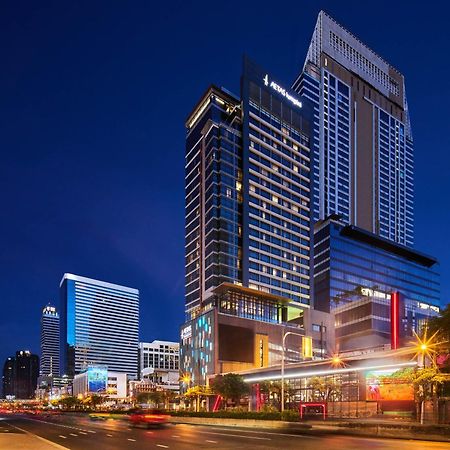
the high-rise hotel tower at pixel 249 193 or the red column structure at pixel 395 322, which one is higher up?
the high-rise hotel tower at pixel 249 193

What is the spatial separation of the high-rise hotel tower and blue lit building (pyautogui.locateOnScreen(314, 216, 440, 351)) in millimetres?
16417

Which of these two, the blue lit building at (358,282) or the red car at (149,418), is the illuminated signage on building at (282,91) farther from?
the red car at (149,418)

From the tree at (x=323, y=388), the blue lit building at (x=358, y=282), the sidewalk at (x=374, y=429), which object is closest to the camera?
the sidewalk at (x=374, y=429)

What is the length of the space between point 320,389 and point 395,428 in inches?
1732

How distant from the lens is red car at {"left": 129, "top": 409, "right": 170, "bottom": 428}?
47.9m

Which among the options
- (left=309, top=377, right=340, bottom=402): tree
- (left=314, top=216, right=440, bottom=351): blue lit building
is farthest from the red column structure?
(left=314, top=216, right=440, bottom=351): blue lit building

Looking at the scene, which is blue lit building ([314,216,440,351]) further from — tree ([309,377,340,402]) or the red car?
the red car

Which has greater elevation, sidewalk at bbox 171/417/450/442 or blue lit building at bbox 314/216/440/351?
blue lit building at bbox 314/216/440/351

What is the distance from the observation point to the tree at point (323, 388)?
252ft

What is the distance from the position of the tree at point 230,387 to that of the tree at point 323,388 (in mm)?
12040

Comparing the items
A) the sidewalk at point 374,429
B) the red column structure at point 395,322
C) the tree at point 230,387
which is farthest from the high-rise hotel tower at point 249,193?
the sidewalk at point 374,429

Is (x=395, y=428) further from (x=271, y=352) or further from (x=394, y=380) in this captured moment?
(x=271, y=352)

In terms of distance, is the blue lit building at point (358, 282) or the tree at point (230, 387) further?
the blue lit building at point (358, 282)

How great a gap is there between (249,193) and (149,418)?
4046 inches
